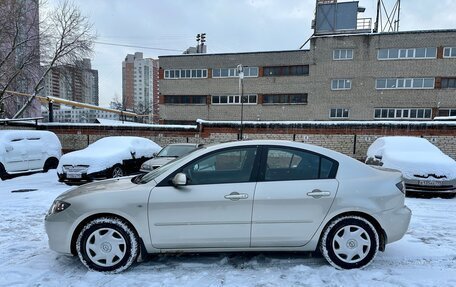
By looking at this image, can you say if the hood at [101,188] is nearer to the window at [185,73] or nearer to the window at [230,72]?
the window at [230,72]

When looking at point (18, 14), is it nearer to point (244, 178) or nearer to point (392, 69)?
point (244, 178)

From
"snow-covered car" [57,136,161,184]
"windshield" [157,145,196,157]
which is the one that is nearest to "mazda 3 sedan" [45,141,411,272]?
"snow-covered car" [57,136,161,184]

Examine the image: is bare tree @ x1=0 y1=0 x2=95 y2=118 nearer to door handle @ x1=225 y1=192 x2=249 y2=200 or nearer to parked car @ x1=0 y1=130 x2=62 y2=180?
parked car @ x1=0 y1=130 x2=62 y2=180

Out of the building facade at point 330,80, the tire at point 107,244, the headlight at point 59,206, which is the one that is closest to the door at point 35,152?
the headlight at point 59,206

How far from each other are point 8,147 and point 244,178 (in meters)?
9.95

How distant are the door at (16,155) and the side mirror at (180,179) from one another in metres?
9.36

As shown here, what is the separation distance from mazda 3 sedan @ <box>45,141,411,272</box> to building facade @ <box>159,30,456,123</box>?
29.5m

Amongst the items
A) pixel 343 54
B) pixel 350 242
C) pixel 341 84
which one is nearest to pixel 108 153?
pixel 350 242

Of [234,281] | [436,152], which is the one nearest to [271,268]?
[234,281]

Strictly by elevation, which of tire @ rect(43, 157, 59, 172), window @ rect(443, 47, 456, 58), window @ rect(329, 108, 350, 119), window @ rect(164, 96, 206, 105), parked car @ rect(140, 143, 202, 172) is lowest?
tire @ rect(43, 157, 59, 172)

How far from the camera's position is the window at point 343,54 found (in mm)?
30484

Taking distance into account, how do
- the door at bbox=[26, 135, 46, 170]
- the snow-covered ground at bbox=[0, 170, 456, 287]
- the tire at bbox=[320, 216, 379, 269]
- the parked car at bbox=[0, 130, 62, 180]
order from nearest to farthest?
1. the snow-covered ground at bbox=[0, 170, 456, 287]
2. the tire at bbox=[320, 216, 379, 269]
3. the parked car at bbox=[0, 130, 62, 180]
4. the door at bbox=[26, 135, 46, 170]

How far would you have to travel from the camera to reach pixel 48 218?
344 centimetres

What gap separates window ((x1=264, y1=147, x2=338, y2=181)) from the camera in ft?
11.3
